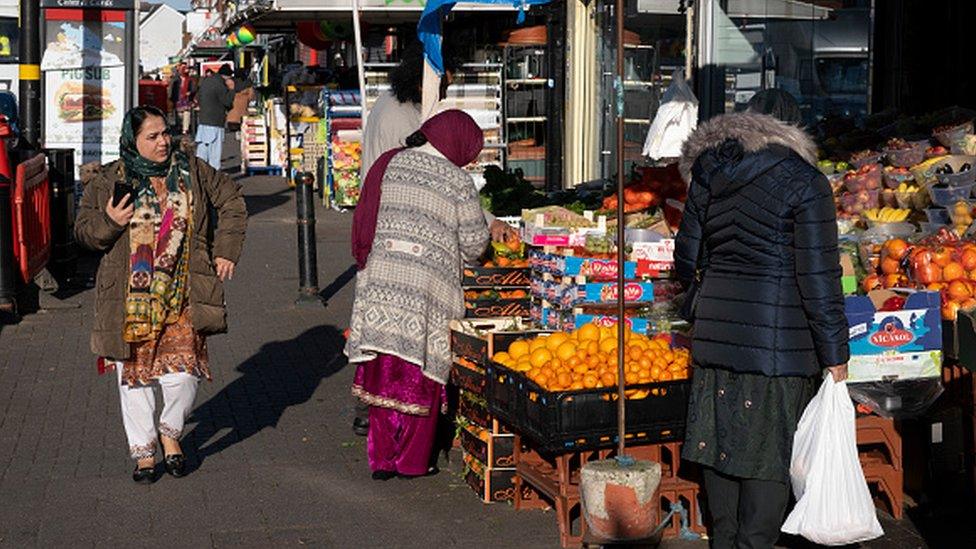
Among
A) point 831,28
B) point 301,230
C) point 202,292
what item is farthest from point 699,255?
point 301,230

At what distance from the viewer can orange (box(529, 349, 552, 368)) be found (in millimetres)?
7066

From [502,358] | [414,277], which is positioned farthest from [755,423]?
[414,277]

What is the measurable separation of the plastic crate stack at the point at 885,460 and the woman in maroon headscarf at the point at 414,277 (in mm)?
2077

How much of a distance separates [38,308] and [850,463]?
9.41m

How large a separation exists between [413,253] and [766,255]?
2265mm

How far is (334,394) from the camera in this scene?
403 inches

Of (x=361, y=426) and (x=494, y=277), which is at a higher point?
(x=494, y=277)

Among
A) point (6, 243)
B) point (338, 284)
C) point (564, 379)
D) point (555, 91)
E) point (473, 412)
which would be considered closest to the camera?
point (564, 379)

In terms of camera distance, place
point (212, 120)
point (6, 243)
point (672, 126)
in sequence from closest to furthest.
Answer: point (672, 126) < point (6, 243) < point (212, 120)

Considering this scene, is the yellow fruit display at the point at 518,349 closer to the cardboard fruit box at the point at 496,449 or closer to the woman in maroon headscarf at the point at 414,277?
the cardboard fruit box at the point at 496,449

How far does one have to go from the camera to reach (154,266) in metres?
7.65

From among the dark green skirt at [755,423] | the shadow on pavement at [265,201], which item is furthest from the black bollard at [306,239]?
the shadow on pavement at [265,201]

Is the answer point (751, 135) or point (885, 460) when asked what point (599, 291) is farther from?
point (751, 135)

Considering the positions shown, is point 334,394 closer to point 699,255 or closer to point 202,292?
point 202,292
